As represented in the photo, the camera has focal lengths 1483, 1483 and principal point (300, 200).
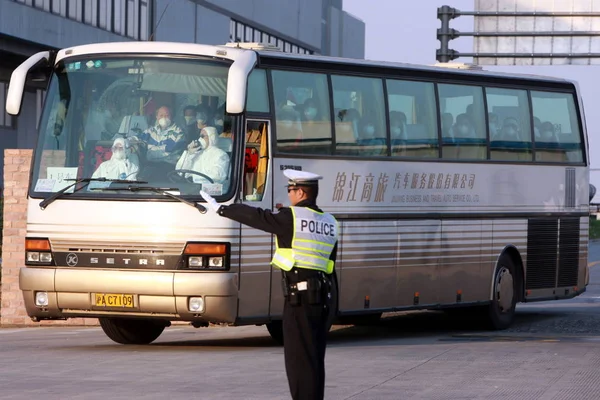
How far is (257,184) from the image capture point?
15.5m

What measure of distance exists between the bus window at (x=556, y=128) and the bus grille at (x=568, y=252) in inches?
Result: 36.6

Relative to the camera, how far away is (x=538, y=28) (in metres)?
36.7

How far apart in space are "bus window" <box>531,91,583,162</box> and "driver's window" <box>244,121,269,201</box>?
5.82 metres

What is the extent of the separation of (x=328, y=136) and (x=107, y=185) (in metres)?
2.78

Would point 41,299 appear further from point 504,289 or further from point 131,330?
point 504,289

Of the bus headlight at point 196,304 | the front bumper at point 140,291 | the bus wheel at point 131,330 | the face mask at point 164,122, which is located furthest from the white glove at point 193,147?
the bus wheel at point 131,330

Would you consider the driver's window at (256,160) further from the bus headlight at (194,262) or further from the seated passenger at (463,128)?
the seated passenger at (463,128)

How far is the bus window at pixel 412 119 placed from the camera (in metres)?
17.8

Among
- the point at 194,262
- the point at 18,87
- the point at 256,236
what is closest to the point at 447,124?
the point at 256,236

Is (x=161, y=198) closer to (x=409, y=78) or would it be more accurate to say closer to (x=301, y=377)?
(x=409, y=78)

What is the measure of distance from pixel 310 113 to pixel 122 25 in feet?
143

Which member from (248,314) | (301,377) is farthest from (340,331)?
(301,377)

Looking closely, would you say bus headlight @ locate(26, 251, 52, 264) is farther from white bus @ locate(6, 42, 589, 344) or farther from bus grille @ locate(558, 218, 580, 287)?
bus grille @ locate(558, 218, 580, 287)

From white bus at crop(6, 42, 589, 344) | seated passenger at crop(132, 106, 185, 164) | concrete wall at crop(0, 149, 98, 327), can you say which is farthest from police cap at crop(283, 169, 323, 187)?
concrete wall at crop(0, 149, 98, 327)
